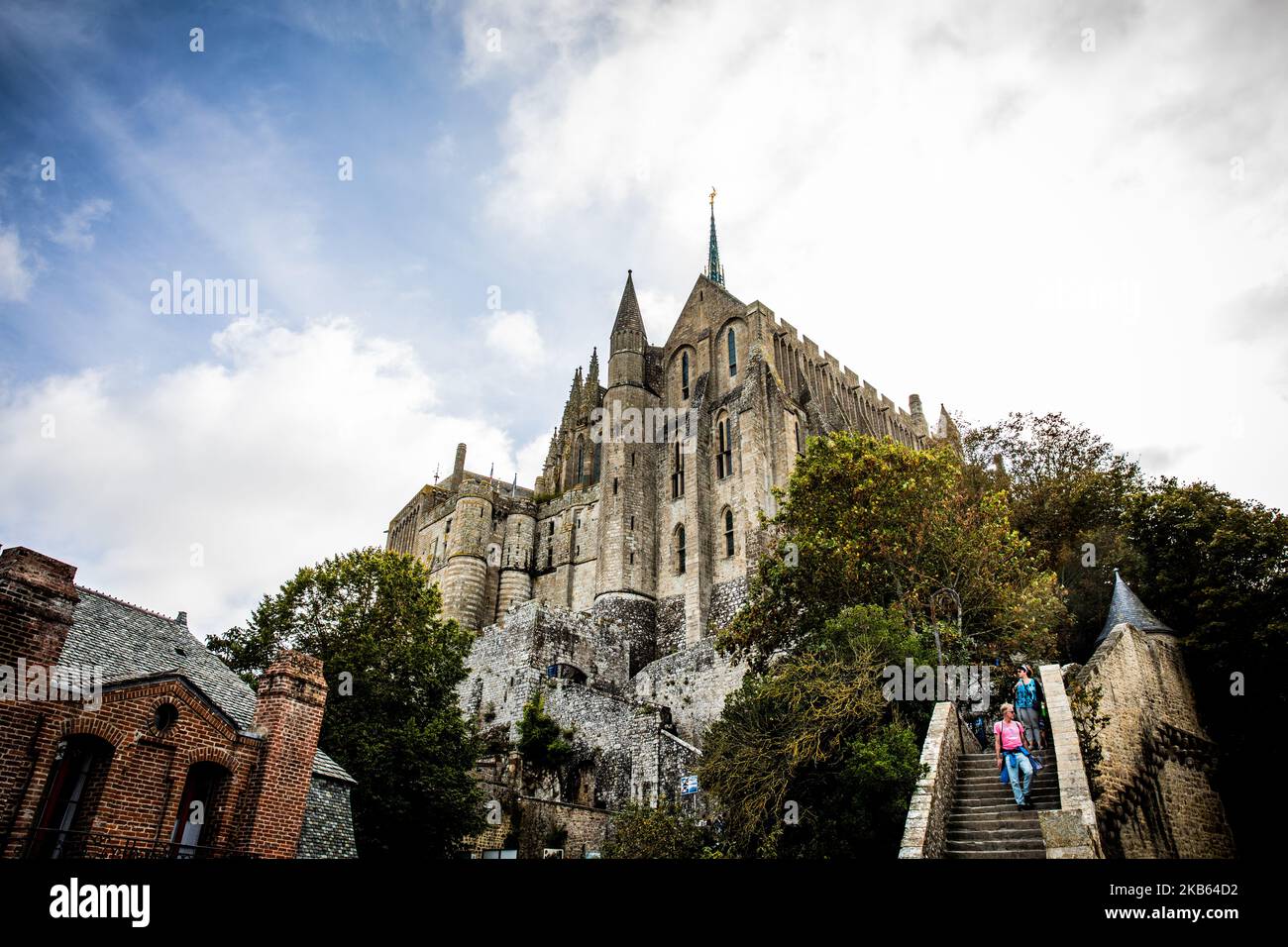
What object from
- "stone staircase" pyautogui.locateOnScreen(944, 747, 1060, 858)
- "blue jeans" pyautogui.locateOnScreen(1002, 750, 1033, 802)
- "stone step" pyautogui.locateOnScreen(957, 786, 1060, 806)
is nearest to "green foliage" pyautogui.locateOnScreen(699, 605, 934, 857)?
"stone staircase" pyautogui.locateOnScreen(944, 747, 1060, 858)

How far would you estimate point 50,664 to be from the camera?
1032 cm

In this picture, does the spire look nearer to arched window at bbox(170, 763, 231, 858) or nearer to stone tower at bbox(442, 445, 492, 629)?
stone tower at bbox(442, 445, 492, 629)

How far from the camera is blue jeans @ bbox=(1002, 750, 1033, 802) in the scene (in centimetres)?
1155

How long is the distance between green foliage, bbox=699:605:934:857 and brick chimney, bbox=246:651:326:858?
9.20m

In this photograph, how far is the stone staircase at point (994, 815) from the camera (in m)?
11.1

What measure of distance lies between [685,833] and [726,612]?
2006 cm

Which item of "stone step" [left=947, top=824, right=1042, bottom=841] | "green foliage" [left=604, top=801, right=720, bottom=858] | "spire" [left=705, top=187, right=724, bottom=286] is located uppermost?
"spire" [left=705, top=187, right=724, bottom=286]

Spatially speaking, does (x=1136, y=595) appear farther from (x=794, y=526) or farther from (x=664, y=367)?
(x=664, y=367)

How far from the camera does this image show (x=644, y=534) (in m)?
45.6

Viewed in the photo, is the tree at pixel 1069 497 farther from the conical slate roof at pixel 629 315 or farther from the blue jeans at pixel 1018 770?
the conical slate roof at pixel 629 315

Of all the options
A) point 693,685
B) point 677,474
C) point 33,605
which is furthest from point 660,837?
point 677,474

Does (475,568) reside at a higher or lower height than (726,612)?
higher

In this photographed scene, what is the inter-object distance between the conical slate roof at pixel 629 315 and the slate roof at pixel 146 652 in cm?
3907
